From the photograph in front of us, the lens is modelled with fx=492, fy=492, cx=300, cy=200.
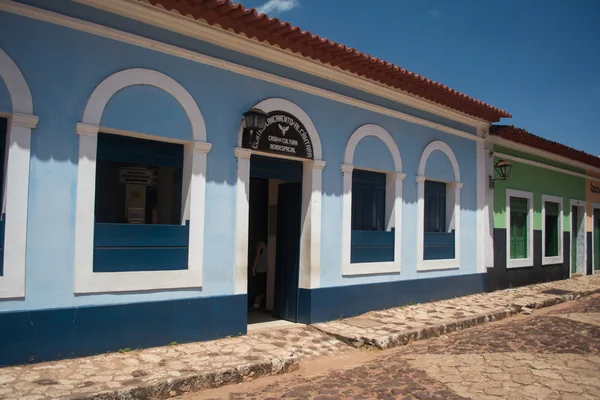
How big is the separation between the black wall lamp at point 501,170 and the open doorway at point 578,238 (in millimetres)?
5278

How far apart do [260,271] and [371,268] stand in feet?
6.14

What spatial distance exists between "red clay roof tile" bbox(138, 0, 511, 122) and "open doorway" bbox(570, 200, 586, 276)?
299 inches

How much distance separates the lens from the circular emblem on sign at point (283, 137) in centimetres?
682

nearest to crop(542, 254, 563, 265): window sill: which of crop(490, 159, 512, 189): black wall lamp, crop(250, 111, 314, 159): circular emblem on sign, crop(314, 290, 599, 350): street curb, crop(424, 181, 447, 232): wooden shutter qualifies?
crop(490, 159, 512, 189): black wall lamp

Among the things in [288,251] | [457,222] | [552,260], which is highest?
[457,222]

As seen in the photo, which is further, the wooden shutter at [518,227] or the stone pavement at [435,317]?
the wooden shutter at [518,227]

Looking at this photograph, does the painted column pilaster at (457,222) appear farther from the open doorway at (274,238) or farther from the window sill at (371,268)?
the open doorway at (274,238)

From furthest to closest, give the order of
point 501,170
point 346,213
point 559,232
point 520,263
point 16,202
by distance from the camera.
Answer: point 559,232
point 520,263
point 501,170
point 346,213
point 16,202

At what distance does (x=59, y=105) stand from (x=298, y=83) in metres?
3.39

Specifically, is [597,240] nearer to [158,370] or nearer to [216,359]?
[216,359]

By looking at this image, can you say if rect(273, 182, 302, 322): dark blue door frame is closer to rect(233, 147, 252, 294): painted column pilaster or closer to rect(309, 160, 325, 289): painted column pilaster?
rect(309, 160, 325, 289): painted column pilaster

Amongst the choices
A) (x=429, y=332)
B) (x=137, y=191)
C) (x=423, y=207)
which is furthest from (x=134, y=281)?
(x=423, y=207)

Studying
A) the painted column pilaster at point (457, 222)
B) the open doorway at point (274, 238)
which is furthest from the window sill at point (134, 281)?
the painted column pilaster at point (457, 222)

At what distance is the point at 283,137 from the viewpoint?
7.10 metres
